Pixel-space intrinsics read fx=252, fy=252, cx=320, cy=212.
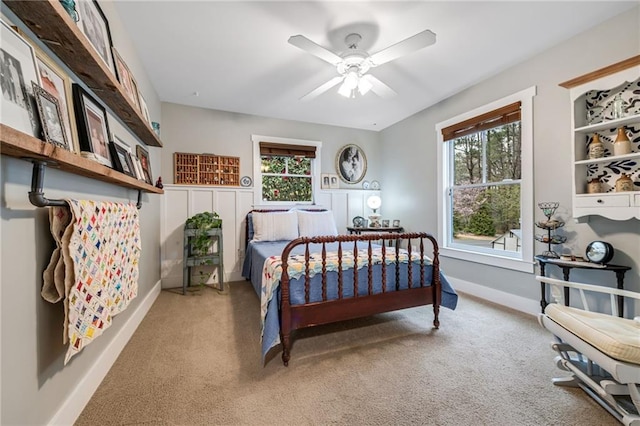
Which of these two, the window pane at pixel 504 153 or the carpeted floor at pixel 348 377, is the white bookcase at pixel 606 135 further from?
the carpeted floor at pixel 348 377

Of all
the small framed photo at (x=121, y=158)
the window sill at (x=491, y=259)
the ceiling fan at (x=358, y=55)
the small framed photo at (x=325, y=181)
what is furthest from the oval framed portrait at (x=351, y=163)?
the small framed photo at (x=121, y=158)

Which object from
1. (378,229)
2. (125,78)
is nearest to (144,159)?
(125,78)

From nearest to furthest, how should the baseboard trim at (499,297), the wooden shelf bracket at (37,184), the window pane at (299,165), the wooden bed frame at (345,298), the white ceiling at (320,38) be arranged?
the wooden shelf bracket at (37,184)
the wooden bed frame at (345,298)
the white ceiling at (320,38)
the baseboard trim at (499,297)
the window pane at (299,165)

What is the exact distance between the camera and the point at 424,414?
1.35m

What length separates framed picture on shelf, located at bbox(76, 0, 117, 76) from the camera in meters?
1.38

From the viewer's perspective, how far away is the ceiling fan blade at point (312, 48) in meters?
1.82

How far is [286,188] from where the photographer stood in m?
4.41

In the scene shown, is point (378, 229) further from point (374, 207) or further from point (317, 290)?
point (317, 290)

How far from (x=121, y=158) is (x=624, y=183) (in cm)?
377

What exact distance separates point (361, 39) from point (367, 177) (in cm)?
286

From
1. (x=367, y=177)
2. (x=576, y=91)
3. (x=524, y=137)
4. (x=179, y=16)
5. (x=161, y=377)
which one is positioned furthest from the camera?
(x=367, y=177)

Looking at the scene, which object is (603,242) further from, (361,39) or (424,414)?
(361,39)

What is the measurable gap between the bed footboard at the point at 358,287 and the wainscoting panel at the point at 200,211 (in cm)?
211

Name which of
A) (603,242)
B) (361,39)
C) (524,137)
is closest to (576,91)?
(524,137)
